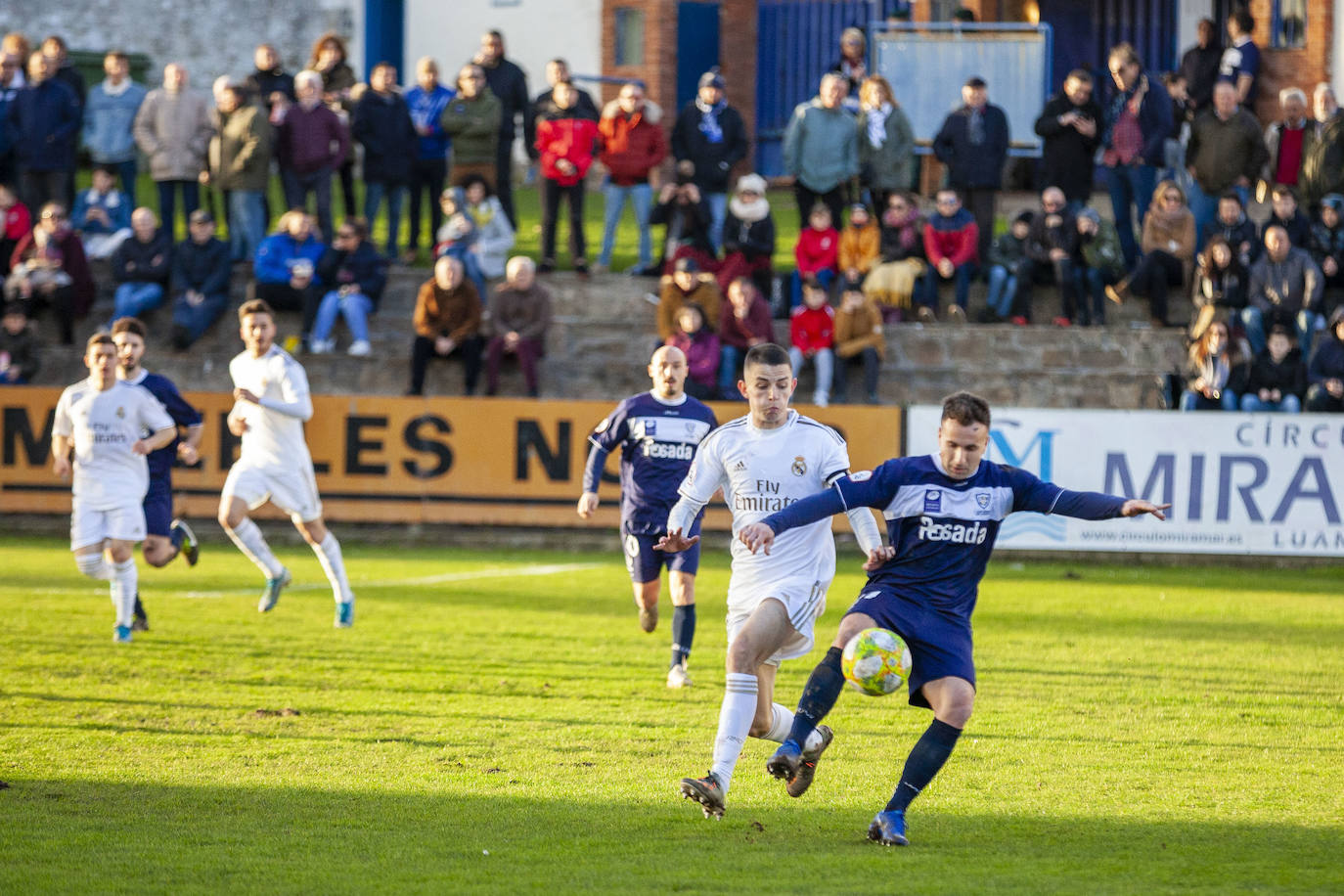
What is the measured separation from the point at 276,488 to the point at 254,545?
23.1 inches

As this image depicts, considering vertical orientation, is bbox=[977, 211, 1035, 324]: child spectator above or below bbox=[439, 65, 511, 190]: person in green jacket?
below

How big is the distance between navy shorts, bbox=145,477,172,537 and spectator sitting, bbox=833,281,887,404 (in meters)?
8.35

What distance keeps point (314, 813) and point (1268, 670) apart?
6811 mm

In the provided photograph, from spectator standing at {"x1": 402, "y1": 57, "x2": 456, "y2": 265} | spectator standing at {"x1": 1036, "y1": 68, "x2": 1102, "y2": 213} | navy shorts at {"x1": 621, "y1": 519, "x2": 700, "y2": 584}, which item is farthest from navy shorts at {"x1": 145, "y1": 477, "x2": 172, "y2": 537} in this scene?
spectator standing at {"x1": 1036, "y1": 68, "x2": 1102, "y2": 213}

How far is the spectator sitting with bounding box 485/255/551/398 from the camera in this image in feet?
60.4

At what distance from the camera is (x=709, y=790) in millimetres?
6645

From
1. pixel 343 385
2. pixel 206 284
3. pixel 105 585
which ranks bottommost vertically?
pixel 105 585

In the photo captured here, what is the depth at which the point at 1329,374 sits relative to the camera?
55.2 feet

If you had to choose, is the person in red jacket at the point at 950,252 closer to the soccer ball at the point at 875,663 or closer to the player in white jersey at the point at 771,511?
the player in white jersey at the point at 771,511

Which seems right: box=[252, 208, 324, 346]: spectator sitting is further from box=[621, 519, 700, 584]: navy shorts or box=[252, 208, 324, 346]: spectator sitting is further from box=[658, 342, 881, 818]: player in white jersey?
box=[658, 342, 881, 818]: player in white jersey

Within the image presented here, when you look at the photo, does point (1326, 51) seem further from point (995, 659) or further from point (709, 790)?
point (709, 790)

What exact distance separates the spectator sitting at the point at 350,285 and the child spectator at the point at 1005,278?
7241mm

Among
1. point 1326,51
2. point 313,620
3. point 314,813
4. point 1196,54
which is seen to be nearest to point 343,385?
point 313,620

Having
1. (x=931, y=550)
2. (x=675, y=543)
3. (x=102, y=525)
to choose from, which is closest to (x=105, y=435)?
(x=102, y=525)
